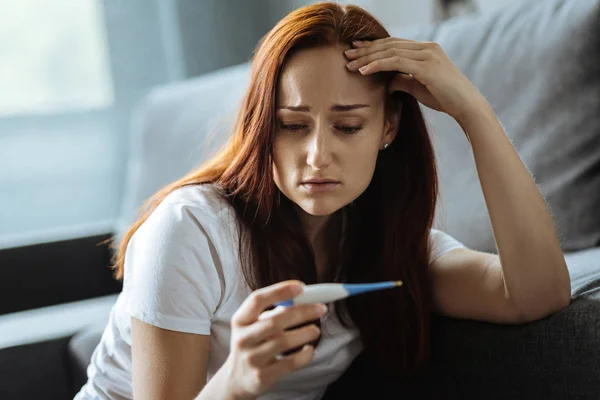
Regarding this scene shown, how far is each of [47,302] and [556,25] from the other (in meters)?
1.46

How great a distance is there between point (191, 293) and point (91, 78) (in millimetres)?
2002

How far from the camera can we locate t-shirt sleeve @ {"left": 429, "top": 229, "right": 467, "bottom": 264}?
1.11m

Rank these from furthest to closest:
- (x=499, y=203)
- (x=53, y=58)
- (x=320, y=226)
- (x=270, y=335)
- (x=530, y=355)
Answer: (x=53, y=58) < (x=320, y=226) < (x=499, y=203) < (x=530, y=355) < (x=270, y=335)

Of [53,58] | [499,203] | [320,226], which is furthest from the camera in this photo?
[53,58]

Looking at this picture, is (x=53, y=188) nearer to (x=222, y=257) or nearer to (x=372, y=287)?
(x=222, y=257)

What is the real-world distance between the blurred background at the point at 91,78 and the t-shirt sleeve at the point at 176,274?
3.69 feet

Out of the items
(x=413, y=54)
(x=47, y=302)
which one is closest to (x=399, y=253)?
(x=413, y=54)

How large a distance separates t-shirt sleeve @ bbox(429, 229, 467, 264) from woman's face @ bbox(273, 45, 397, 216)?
237 millimetres

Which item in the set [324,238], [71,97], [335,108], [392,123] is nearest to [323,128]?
[335,108]

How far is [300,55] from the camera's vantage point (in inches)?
36.2

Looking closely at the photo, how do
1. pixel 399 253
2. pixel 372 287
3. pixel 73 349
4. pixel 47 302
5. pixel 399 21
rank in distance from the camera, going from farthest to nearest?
1. pixel 399 21
2. pixel 47 302
3. pixel 73 349
4. pixel 399 253
5. pixel 372 287

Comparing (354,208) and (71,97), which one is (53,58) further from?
(354,208)

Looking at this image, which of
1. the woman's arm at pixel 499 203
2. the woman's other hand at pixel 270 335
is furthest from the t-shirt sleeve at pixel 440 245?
the woman's other hand at pixel 270 335

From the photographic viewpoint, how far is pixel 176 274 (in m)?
0.88
